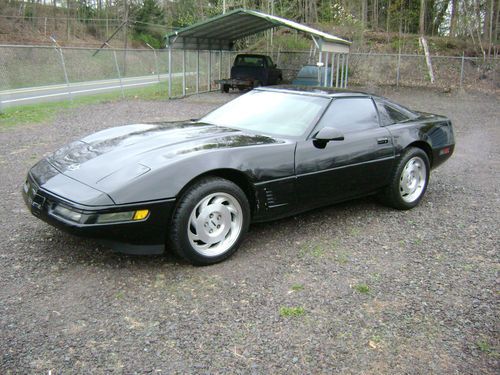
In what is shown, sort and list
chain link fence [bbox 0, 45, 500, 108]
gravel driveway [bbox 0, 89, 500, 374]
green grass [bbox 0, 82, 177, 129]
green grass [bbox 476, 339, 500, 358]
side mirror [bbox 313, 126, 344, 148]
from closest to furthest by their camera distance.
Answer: gravel driveway [bbox 0, 89, 500, 374]
green grass [bbox 476, 339, 500, 358]
side mirror [bbox 313, 126, 344, 148]
green grass [bbox 0, 82, 177, 129]
chain link fence [bbox 0, 45, 500, 108]

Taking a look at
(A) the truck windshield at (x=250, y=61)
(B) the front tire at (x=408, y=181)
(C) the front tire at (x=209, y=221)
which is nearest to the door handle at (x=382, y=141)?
(B) the front tire at (x=408, y=181)

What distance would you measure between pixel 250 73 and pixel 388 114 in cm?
1487

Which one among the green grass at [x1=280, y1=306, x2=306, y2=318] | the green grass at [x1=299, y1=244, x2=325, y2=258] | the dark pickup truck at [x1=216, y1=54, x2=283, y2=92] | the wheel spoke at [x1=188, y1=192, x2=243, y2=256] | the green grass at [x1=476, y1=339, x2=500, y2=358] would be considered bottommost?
the green grass at [x1=476, y1=339, x2=500, y2=358]

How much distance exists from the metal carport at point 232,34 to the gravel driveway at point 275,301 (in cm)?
1123

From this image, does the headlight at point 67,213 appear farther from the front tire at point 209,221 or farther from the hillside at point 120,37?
the hillside at point 120,37

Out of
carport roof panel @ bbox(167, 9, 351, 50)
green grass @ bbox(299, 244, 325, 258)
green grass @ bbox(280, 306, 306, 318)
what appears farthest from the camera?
carport roof panel @ bbox(167, 9, 351, 50)

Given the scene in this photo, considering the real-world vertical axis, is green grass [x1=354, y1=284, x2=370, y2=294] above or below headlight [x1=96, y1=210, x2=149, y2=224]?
below

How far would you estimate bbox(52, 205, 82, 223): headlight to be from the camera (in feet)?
10.5

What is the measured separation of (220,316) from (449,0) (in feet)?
91.0

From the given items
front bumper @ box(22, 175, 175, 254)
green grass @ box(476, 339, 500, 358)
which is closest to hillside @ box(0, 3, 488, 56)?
front bumper @ box(22, 175, 175, 254)

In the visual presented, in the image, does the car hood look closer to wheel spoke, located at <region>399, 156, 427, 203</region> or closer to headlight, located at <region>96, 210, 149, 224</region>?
headlight, located at <region>96, 210, 149, 224</region>

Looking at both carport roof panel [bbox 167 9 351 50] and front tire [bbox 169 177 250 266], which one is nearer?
front tire [bbox 169 177 250 266]

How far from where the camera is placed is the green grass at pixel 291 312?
9.98 ft

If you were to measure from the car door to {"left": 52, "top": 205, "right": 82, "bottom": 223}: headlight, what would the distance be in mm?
1858
